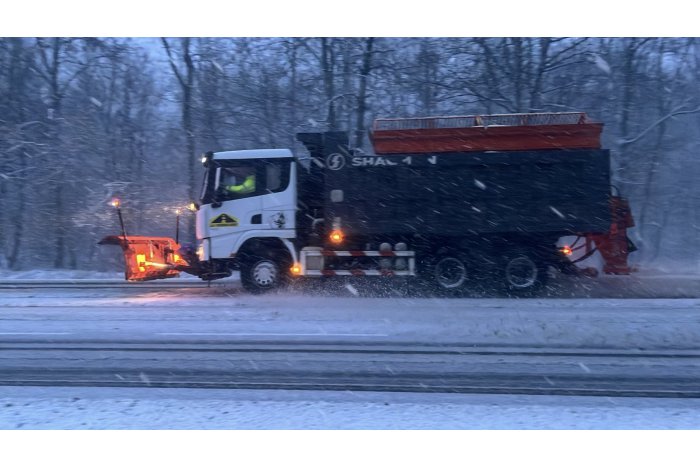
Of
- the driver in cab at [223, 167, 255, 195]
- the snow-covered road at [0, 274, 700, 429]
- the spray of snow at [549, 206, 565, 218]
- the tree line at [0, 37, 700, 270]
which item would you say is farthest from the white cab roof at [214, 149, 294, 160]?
the tree line at [0, 37, 700, 270]

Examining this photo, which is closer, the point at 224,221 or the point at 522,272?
the point at 522,272

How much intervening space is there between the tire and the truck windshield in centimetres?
359

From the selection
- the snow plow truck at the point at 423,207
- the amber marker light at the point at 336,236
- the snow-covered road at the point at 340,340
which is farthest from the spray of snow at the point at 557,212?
the amber marker light at the point at 336,236

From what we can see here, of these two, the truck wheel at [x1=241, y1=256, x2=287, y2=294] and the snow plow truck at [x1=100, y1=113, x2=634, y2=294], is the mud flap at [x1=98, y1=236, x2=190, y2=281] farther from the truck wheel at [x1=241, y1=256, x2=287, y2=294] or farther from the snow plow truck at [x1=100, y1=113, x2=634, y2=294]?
the truck wheel at [x1=241, y1=256, x2=287, y2=294]

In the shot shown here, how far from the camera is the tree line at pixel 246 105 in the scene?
20.0 metres

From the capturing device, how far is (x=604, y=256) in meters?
12.6

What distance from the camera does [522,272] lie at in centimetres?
1276

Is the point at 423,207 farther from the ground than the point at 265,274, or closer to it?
farther from the ground

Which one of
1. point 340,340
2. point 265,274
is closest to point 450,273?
point 265,274

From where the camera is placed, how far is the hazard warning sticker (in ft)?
42.3

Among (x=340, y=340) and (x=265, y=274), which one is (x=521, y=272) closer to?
(x=265, y=274)

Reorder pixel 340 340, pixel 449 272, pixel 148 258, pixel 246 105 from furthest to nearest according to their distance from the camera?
pixel 246 105 < pixel 148 258 < pixel 449 272 < pixel 340 340

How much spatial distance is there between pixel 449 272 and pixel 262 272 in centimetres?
393

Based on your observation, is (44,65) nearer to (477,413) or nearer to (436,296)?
(436,296)
